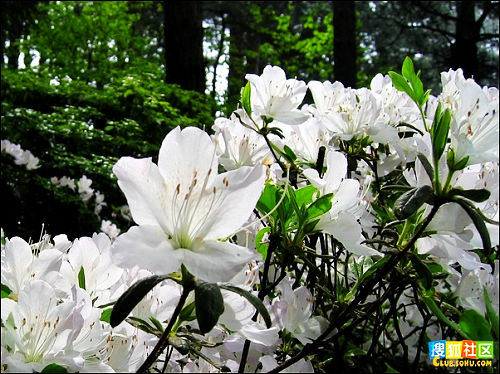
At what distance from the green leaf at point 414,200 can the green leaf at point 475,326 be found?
0.70ft

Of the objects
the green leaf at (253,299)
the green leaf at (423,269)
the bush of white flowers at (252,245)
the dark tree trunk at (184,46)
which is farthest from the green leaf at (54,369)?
the dark tree trunk at (184,46)

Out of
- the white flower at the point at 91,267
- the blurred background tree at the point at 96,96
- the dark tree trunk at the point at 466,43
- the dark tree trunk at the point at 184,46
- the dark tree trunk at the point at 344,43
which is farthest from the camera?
the dark tree trunk at the point at 466,43

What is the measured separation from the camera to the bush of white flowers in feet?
2.31

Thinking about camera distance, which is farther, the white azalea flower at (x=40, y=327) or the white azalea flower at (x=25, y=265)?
the white azalea flower at (x=25, y=265)

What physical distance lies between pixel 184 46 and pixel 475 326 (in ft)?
17.5

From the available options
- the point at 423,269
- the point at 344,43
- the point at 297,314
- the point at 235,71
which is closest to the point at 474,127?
the point at 423,269

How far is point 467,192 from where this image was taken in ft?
2.63

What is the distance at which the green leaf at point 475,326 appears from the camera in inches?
35.0

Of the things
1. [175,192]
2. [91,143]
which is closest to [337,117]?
[175,192]

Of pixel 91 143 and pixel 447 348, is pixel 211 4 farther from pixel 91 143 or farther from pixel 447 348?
pixel 447 348

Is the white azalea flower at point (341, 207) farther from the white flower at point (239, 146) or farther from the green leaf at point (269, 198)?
the white flower at point (239, 146)

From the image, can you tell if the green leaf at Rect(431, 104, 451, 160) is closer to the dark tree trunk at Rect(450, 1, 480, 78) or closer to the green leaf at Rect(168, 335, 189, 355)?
the green leaf at Rect(168, 335, 189, 355)

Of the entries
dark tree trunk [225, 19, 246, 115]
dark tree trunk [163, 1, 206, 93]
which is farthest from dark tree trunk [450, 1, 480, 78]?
dark tree trunk [163, 1, 206, 93]

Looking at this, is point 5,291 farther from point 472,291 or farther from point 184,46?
point 184,46
